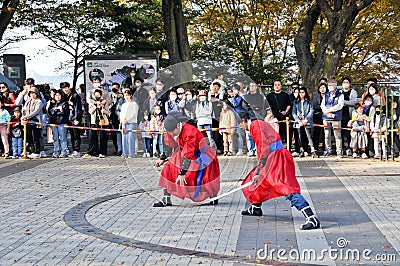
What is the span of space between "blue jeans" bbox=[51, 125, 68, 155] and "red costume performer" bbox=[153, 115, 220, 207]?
885 cm

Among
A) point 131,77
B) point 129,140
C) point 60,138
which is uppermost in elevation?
point 131,77

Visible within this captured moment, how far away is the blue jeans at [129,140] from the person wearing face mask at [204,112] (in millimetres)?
2700

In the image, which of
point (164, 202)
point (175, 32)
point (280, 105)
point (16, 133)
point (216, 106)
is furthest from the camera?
point (175, 32)

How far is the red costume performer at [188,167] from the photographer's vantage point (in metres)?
11.2

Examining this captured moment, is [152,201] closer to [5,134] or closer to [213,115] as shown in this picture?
[213,115]

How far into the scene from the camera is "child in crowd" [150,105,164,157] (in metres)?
17.3

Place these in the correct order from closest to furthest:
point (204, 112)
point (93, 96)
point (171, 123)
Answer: point (171, 123) < point (204, 112) < point (93, 96)

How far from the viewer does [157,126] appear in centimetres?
1819

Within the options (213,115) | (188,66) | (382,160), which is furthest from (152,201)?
(382,160)

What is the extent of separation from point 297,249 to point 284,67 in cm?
2775

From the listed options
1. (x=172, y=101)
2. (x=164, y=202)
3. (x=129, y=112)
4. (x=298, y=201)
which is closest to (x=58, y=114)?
(x=129, y=112)

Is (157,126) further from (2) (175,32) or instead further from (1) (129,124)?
(2) (175,32)

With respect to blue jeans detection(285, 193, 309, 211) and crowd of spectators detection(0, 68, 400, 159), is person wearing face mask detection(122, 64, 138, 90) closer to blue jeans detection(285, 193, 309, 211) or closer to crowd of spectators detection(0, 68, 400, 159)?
crowd of spectators detection(0, 68, 400, 159)

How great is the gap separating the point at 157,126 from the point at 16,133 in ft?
14.6
